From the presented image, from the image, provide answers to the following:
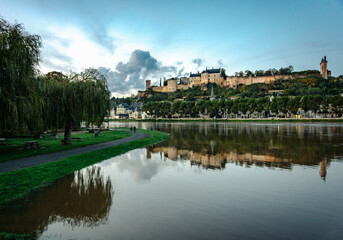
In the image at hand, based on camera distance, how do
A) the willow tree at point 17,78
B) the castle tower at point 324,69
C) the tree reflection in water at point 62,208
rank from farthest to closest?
1. the castle tower at point 324,69
2. the willow tree at point 17,78
3. the tree reflection in water at point 62,208

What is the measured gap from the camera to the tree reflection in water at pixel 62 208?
314 inches

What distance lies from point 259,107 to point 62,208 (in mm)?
102689

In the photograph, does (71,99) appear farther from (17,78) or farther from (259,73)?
(259,73)

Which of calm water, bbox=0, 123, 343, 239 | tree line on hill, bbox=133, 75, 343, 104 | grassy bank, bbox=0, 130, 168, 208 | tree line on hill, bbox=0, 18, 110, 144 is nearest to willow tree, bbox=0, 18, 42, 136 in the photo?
tree line on hill, bbox=0, 18, 110, 144

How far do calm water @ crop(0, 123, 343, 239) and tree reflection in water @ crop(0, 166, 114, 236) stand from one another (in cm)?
3

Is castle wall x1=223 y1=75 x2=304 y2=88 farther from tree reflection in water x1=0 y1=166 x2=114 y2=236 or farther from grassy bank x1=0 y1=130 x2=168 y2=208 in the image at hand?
tree reflection in water x1=0 y1=166 x2=114 y2=236

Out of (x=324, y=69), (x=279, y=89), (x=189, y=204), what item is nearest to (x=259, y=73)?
(x=279, y=89)

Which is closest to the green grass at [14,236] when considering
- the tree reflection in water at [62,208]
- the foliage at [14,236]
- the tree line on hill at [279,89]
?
A: the foliage at [14,236]

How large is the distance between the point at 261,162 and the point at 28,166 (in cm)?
1479

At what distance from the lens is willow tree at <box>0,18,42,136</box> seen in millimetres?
15211

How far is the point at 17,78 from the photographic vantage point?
53.0 feet

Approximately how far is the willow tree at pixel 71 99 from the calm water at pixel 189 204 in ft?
30.2

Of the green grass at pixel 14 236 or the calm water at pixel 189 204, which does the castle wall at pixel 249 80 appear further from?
the green grass at pixel 14 236

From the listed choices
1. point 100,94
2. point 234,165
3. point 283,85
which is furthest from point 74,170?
point 283,85
